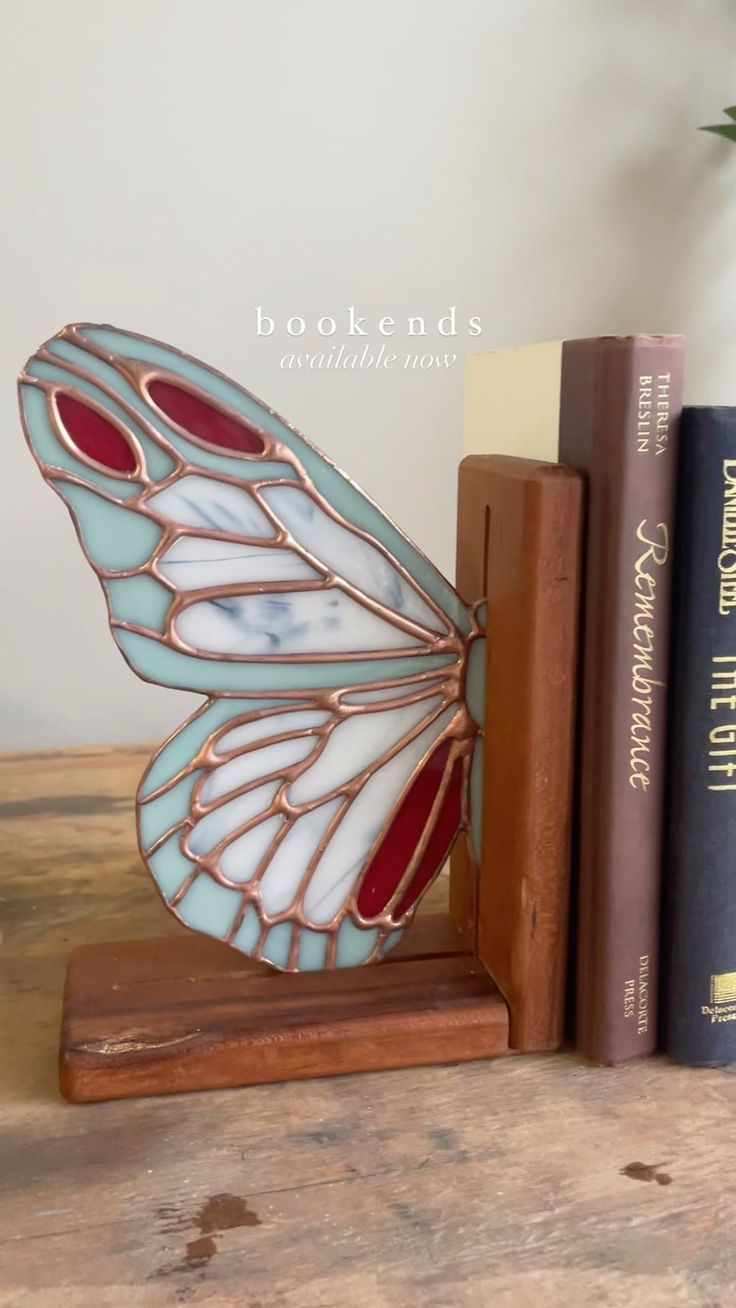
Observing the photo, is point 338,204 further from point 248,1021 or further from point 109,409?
point 248,1021

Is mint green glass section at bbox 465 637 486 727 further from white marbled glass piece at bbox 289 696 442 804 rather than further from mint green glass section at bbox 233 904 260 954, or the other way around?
mint green glass section at bbox 233 904 260 954

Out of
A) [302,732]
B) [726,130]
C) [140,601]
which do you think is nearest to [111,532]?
[140,601]

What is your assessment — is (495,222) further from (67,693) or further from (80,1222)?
(80,1222)

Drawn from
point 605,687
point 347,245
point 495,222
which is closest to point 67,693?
point 347,245

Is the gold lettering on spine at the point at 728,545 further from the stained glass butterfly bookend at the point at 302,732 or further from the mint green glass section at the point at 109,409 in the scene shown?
the mint green glass section at the point at 109,409

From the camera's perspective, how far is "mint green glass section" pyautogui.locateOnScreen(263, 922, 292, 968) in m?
0.58

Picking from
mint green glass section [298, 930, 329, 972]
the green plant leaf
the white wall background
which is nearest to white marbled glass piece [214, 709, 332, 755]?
mint green glass section [298, 930, 329, 972]

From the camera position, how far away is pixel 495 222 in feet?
3.83

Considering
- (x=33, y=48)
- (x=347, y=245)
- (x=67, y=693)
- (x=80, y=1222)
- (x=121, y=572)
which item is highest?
(x=33, y=48)

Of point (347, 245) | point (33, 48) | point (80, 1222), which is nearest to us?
point (80, 1222)

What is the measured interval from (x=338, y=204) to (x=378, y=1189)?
915 mm

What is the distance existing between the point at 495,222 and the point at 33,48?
1.50 ft

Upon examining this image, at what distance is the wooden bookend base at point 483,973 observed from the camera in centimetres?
54

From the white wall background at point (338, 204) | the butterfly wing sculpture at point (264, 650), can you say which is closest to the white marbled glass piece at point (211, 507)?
the butterfly wing sculpture at point (264, 650)
